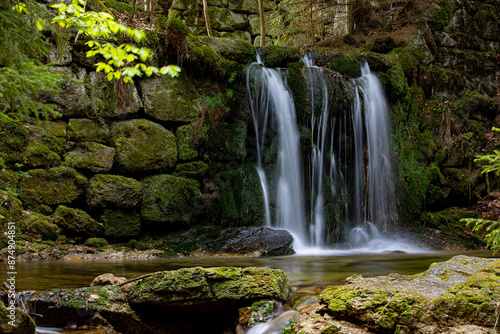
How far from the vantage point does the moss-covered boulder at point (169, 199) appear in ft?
25.7

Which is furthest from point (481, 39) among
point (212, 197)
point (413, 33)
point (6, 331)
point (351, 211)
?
point (6, 331)

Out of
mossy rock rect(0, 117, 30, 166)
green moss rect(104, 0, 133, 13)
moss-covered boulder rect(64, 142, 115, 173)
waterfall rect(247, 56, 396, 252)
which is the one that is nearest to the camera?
mossy rock rect(0, 117, 30, 166)

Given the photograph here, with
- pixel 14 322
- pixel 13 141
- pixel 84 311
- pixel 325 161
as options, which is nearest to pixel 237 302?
pixel 84 311

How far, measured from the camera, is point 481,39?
14203mm

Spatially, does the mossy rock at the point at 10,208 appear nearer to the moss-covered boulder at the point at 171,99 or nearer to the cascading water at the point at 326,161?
the moss-covered boulder at the point at 171,99

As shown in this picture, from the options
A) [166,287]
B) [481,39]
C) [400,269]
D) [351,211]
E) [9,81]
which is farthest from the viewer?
[481,39]

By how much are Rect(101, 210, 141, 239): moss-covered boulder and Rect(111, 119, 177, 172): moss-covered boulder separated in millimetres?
957

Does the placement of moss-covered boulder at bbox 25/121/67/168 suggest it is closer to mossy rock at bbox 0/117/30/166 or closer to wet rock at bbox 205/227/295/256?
mossy rock at bbox 0/117/30/166

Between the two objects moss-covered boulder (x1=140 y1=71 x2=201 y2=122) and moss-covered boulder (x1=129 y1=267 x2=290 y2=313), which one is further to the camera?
moss-covered boulder (x1=140 y1=71 x2=201 y2=122)

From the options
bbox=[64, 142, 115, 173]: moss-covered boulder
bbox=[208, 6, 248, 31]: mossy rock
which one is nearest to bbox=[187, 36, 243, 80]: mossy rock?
bbox=[64, 142, 115, 173]: moss-covered boulder

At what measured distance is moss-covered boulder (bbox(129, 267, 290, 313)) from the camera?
3.07 metres

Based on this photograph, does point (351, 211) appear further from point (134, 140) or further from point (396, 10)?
point (396, 10)

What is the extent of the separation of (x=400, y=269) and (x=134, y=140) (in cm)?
586

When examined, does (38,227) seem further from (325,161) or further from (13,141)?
(325,161)
